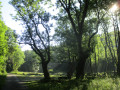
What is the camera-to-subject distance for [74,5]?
16297mm

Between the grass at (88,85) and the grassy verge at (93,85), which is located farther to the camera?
the grass at (88,85)

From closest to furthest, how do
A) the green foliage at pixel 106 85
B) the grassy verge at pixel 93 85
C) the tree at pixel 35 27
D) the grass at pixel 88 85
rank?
1. the green foliage at pixel 106 85
2. the grassy verge at pixel 93 85
3. the grass at pixel 88 85
4. the tree at pixel 35 27

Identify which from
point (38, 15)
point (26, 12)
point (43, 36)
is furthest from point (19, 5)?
point (43, 36)

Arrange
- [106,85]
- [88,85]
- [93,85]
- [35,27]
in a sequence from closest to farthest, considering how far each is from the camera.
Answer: [106,85] < [93,85] < [88,85] < [35,27]

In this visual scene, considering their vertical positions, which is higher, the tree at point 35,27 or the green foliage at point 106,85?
the tree at point 35,27

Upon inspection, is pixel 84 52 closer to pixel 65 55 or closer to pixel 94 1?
pixel 94 1

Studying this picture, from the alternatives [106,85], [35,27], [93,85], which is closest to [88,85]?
[93,85]

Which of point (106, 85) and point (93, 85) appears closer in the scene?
point (106, 85)

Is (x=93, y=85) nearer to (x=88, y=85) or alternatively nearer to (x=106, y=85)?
(x=88, y=85)

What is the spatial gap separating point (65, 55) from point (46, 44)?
932cm

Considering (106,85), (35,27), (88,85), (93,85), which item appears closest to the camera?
(106,85)

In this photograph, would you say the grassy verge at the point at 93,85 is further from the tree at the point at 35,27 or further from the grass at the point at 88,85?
the tree at the point at 35,27

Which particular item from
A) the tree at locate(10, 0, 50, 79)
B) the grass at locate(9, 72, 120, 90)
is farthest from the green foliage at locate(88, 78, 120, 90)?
the tree at locate(10, 0, 50, 79)

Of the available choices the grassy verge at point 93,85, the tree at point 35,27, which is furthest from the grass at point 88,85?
the tree at point 35,27
